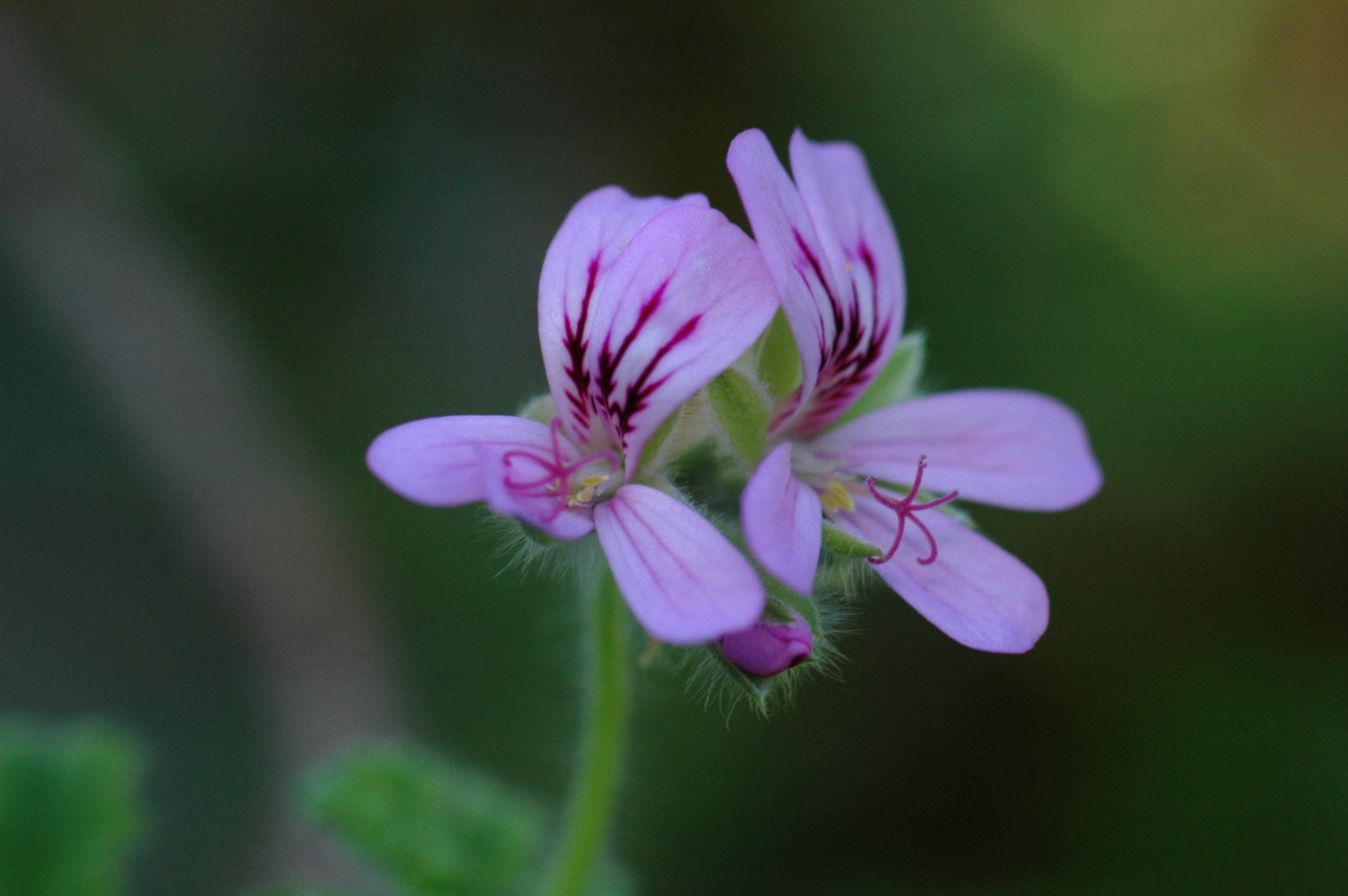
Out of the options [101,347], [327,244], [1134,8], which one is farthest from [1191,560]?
[101,347]

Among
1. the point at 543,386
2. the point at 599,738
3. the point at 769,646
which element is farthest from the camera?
the point at 543,386

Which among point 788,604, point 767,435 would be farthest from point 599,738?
point 767,435

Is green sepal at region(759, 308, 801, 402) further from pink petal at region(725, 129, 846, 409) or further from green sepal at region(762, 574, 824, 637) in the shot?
green sepal at region(762, 574, 824, 637)

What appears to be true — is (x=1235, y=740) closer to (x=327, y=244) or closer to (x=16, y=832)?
(x=16, y=832)

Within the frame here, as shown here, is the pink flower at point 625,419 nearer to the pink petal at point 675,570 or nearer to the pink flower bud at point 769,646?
the pink petal at point 675,570

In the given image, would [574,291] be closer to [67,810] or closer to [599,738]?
[599,738]

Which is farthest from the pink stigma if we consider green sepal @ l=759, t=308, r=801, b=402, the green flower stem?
the green flower stem

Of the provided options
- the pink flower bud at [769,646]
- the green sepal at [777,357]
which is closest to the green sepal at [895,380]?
the green sepal at [777,357]
